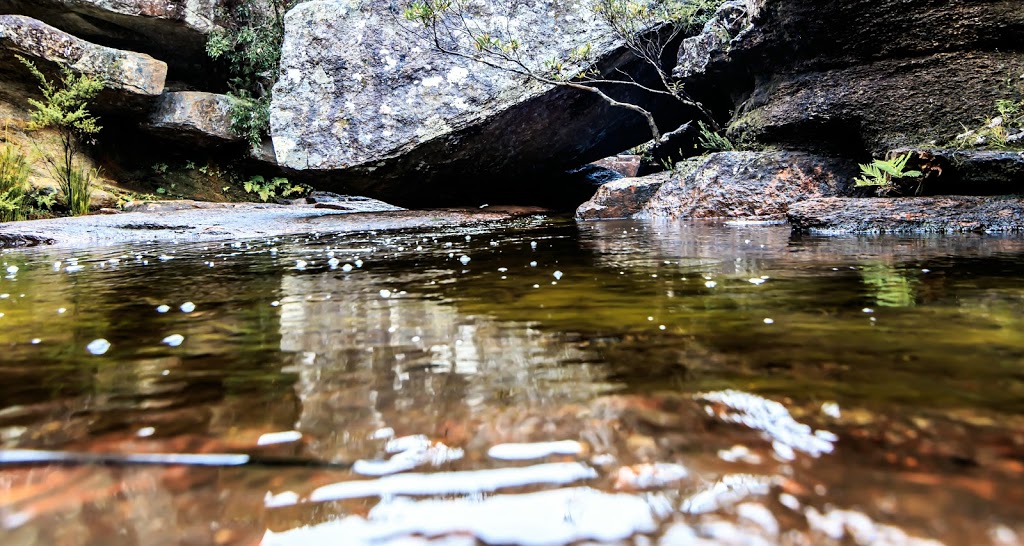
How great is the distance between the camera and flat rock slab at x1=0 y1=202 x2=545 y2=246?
6566mm

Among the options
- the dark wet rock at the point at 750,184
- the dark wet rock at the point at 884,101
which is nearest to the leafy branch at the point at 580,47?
the dark wet rock at the point at 750,184

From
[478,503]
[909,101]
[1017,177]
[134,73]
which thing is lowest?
[478,503]

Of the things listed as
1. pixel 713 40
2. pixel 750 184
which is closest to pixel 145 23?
pixel 713 40

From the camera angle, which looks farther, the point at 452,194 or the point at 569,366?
the point at 452,194

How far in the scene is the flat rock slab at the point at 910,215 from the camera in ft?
15.2

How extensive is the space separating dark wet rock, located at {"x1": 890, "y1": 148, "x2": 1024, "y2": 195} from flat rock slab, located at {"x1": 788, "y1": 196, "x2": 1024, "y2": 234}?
159mm

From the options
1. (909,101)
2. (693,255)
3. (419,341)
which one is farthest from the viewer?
(909,101)

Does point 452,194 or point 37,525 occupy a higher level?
point 452,194

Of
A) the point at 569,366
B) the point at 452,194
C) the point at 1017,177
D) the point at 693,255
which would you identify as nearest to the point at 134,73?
the point at 452,194

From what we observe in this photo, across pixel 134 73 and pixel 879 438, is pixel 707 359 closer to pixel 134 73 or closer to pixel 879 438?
pixel 879 438

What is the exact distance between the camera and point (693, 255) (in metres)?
3.84

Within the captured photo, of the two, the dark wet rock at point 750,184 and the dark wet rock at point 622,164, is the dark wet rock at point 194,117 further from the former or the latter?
the dark wet rock at point 750,184

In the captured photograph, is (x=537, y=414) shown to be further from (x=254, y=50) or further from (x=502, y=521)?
(x=254, y=50)

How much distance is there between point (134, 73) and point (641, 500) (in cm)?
1582
